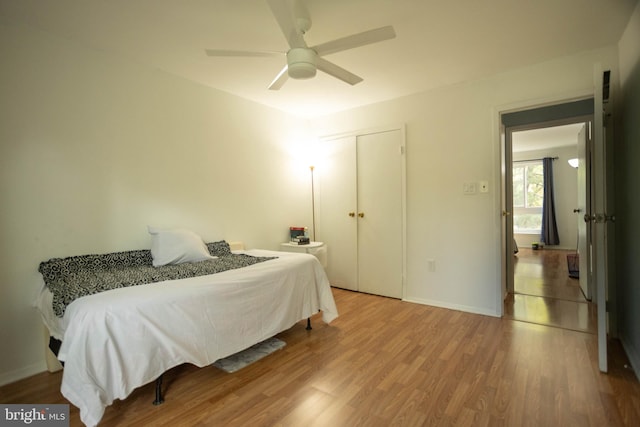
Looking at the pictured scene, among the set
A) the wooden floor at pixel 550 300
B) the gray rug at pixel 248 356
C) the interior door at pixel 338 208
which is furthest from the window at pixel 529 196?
the gray rug at pixel 248 356

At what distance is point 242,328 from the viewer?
2.11 meters

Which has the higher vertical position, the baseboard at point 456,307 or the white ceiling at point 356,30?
the white ceiling at point 356,30

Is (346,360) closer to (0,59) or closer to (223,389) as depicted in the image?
(223,389)

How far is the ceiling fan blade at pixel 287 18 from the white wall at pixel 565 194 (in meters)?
7.69

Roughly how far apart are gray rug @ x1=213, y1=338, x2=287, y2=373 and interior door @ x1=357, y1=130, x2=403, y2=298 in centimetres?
166

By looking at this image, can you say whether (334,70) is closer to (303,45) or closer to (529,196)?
(303,45)

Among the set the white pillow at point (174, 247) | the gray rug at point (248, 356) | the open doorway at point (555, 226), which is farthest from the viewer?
the open doorway at point (555, 226)

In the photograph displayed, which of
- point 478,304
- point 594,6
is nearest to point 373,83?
point 594,6

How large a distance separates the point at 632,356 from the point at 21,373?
13.5 feet

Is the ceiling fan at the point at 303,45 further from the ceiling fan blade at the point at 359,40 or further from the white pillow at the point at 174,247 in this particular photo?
the white pillow at the point at 174,247

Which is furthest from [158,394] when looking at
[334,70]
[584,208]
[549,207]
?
[549,207]

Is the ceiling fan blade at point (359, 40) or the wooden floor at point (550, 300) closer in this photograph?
the ceiling fan blade at point (359, 40)

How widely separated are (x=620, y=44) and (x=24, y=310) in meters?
4.80

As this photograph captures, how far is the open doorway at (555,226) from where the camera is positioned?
3225mm
